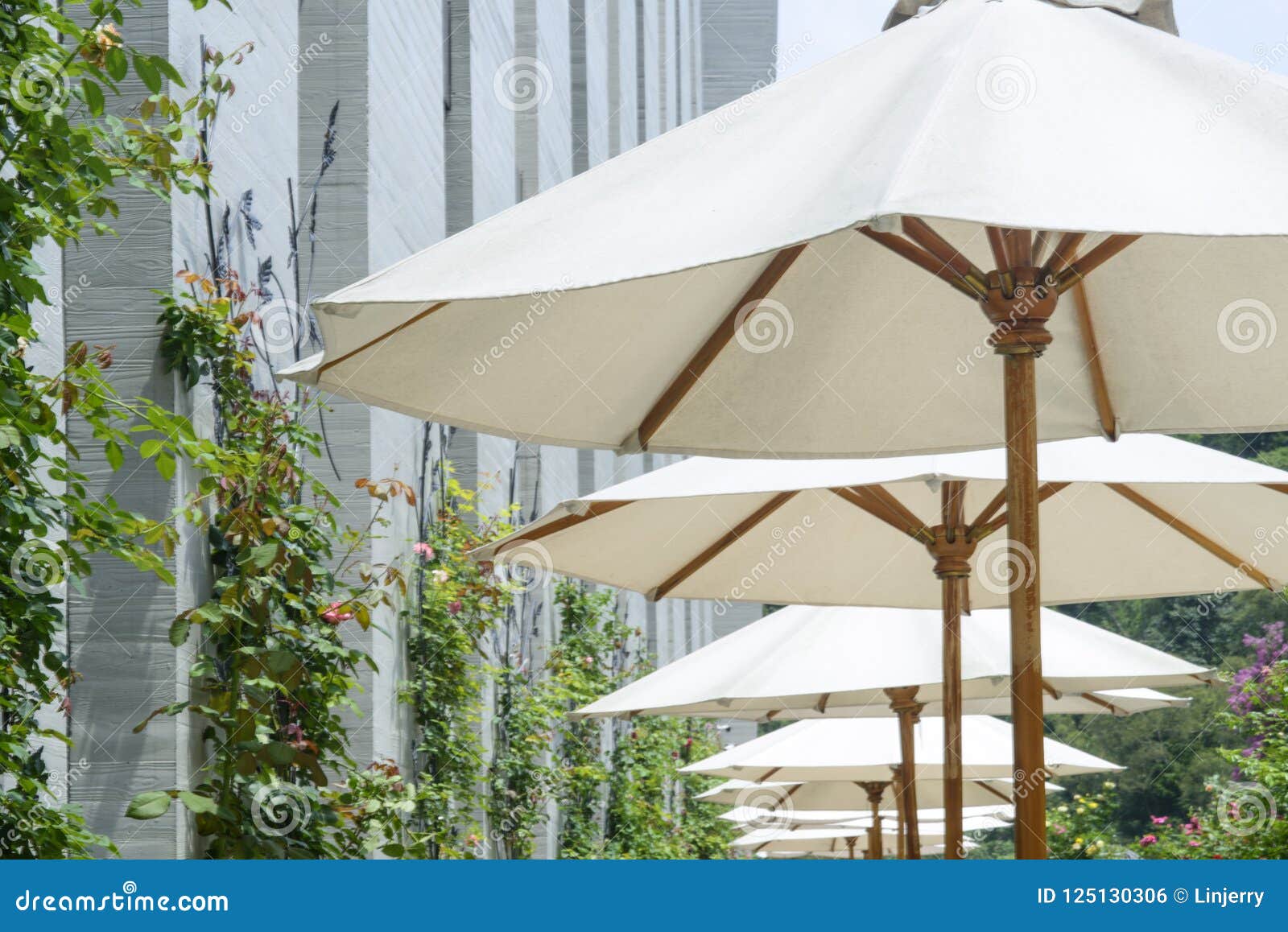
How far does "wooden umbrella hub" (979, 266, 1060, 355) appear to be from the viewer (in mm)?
2709

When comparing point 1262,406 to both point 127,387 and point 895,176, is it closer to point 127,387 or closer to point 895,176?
point 895,176

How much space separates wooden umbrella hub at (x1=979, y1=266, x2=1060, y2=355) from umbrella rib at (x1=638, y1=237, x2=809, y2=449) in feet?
2.08

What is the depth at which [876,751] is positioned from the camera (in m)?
8.48

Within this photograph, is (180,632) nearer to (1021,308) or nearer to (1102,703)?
(1021,308)

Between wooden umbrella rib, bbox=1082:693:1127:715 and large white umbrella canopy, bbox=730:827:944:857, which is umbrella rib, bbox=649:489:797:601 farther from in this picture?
large white umbrella canopy, bbox=730:827:944:857

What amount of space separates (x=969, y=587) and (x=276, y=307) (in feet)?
8.59

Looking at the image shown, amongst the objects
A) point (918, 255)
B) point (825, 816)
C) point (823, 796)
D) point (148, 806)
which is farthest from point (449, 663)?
point (825, 816)

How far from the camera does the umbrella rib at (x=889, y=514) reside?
457 cm

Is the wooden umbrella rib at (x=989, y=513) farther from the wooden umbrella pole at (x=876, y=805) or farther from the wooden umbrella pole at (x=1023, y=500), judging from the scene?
the wooden umbrella pole at (x=876, y=805)

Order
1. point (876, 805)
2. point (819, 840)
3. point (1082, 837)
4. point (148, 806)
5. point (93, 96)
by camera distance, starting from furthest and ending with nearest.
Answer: point (819, 840) < point (1082, 837) < point (876, 805) < point (148, 806) < point (93, 96)

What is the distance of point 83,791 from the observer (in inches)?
164

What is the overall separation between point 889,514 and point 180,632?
6.84 feet

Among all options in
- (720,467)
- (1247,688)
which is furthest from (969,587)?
(1247,688)

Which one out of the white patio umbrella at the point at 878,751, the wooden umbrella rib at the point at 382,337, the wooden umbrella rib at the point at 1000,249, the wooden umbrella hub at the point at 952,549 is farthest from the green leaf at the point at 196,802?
the white patio umbrella at the point at 878,751
